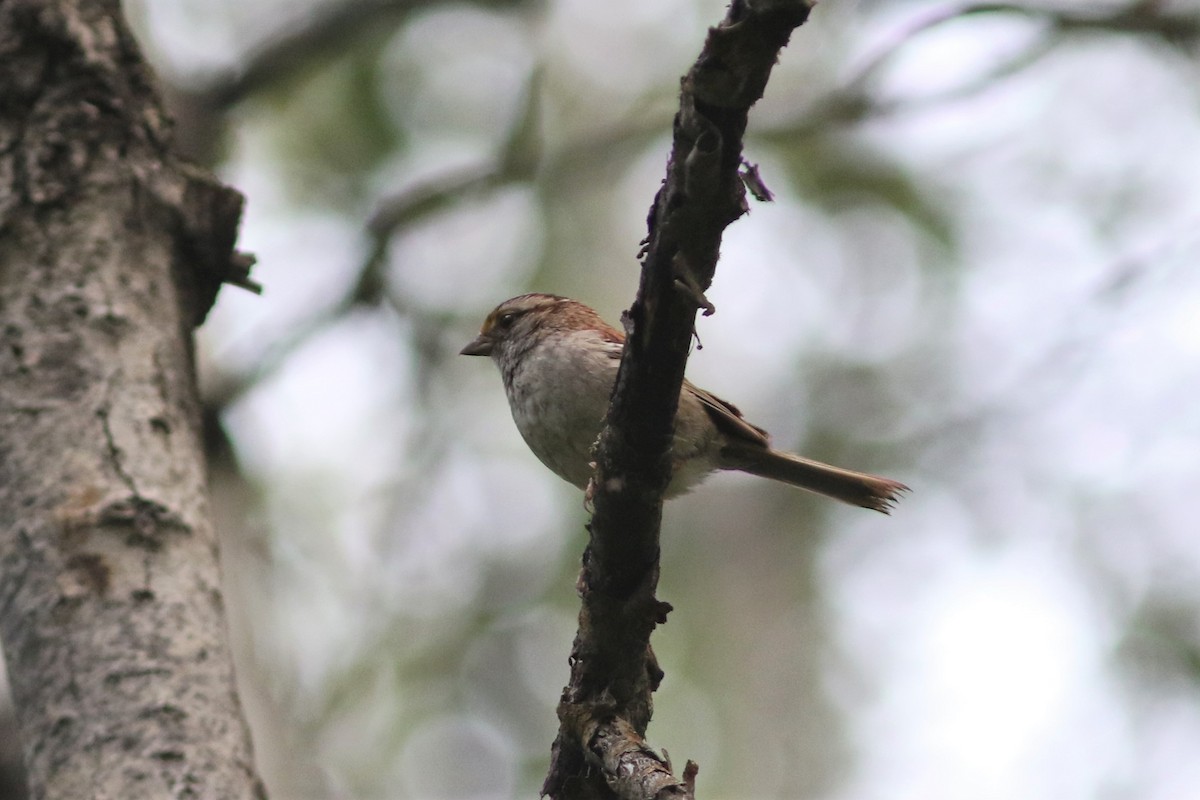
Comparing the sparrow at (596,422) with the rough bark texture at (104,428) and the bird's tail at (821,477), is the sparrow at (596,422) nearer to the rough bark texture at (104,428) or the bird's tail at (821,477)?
the bird's tail at (821,477)

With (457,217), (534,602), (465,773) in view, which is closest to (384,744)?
(465,773)

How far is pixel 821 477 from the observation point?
522 cm

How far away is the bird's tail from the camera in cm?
513

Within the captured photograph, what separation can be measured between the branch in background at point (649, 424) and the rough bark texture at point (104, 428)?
106 cm

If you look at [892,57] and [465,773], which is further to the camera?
[465,773]

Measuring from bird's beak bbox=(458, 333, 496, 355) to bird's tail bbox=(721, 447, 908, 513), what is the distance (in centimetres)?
143

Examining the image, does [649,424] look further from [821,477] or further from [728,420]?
[821,477]

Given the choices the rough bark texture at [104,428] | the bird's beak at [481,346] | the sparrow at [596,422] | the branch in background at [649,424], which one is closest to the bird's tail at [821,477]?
the sparrow at [596,422]

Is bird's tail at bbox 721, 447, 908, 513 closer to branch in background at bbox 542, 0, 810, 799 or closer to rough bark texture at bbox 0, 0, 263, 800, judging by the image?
branch in background at bbox 542, 0, 810, 799

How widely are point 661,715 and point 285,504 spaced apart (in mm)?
3288

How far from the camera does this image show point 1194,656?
9117 mm

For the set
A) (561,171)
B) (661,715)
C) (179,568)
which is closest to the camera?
(179,568)

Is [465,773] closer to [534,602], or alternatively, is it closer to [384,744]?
[384,744]

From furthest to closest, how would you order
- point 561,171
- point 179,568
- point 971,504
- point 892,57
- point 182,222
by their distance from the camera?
1. point 971,504
2. point 561,171
3. point 892,57
4. point 182,222
5. point 179,568
